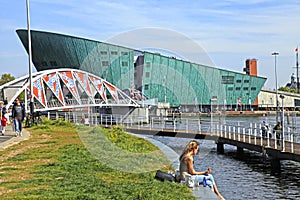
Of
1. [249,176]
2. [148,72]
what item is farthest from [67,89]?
[249,176]

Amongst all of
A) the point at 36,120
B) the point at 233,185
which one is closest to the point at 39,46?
the point at 36,120

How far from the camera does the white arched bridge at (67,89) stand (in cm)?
5064

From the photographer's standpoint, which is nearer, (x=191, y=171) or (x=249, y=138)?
(x=191, y=171)

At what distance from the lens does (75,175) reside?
13.4 metres

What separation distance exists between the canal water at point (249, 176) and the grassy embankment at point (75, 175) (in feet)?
12.5

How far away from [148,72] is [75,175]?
75.8 meters

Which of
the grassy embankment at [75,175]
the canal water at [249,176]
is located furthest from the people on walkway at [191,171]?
the canal water at [249,176]

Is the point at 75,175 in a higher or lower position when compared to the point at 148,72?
lower

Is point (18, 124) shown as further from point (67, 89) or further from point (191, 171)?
point (67, 89)

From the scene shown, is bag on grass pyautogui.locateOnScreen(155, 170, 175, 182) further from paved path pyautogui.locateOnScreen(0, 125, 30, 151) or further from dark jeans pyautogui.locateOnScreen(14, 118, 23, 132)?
dark jeans pyautogui.locateOnScreen(14, 118, 23, 132)

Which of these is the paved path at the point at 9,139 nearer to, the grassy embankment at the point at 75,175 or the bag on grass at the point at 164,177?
the grassy embankment at the point at 75,175

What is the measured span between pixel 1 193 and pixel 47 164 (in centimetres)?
447

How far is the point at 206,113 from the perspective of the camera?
115 meters

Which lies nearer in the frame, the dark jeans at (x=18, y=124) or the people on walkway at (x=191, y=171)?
the people on walkway at (x=191, y=171)
